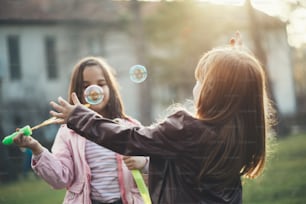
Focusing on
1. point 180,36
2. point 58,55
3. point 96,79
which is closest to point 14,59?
point 58,55

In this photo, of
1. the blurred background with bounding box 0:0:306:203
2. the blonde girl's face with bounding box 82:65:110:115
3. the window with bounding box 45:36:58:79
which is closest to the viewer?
the blonde girl's face with bounding box 82:65:110:115

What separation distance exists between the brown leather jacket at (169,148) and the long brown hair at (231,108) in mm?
27

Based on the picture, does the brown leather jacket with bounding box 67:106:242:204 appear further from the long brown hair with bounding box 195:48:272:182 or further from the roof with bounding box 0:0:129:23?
the roof with bounding box 0:0:129:23

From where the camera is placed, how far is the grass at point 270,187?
3619 mm

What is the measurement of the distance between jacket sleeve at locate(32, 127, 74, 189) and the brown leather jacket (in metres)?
0.31

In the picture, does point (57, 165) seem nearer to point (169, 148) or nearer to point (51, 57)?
point (169, 148)

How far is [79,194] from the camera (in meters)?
1.53

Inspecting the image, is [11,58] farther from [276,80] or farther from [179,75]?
[276,80]

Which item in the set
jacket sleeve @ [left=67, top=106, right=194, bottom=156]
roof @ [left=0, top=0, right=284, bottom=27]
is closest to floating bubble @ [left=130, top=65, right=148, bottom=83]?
jacket sleeve @ [left=67, top=106, right=194, bottom=156]

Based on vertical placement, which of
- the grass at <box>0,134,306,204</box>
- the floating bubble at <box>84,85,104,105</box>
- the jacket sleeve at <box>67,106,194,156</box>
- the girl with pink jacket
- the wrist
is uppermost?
the floating bubble at <box>84,85,104,105</box>

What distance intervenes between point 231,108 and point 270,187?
289 cm

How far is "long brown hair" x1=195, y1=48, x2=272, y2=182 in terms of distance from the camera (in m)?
1.22

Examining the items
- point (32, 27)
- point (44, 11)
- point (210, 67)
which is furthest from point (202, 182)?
point (32, 27)

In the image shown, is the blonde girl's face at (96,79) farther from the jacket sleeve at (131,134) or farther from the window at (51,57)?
the window at (51,57)
